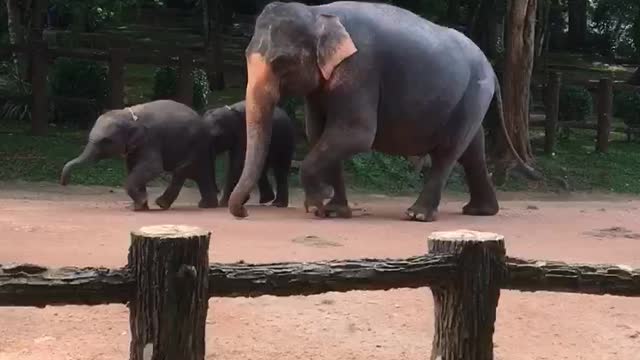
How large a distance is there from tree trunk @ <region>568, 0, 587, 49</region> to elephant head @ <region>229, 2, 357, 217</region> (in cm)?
2319

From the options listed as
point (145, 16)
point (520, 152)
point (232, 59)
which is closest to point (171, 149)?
point (520, 152)

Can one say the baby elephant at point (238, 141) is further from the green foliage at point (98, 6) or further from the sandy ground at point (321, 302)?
the green foliage at point (98, 6)

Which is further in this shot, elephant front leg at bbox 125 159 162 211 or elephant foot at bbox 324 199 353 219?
elephant front leg at bbox 125 159 162 211

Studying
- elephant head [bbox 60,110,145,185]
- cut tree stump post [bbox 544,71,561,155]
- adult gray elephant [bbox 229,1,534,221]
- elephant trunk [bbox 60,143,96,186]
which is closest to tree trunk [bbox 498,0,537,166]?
cut tree stump post [bbox 544,71,561,155]

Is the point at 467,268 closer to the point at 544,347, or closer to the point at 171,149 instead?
the point at 544,347

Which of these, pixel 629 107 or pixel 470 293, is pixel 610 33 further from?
pixel 470 293

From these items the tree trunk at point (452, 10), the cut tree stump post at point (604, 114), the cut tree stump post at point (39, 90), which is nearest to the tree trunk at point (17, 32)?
the cut tree stump post at point (39, 90)

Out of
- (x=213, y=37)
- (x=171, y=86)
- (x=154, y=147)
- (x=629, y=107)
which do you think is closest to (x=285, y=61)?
(x=154, y=147)

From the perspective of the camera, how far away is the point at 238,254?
6852 mm

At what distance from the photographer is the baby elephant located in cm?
1081

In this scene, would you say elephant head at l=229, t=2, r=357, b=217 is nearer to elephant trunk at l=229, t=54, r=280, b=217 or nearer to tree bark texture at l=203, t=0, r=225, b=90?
elephant trunk at l=229, t=54, r=280, b=217

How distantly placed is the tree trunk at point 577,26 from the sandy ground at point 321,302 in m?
21.4

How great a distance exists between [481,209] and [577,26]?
74.8 ft

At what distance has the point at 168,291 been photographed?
3068mm
